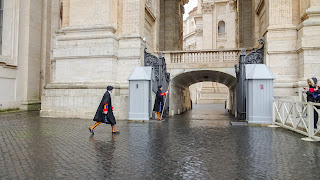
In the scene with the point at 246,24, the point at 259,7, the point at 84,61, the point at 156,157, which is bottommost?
the point at 156,157

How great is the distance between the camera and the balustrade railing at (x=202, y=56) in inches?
622

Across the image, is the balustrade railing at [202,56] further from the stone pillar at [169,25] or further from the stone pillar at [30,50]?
the stone pillar at [30,50]

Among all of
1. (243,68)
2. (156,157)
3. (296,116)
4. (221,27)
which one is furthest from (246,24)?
(221,27)

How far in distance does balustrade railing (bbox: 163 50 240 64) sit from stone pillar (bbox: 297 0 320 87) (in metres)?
4.21

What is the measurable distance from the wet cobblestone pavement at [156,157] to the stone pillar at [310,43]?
18.8ft

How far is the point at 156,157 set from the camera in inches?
203

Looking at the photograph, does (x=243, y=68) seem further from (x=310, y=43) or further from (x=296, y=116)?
(x=296, y=116)

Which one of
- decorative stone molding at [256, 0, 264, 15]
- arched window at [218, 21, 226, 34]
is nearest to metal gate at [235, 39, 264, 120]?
decorative stone molding at [256, 0, 264, 15]

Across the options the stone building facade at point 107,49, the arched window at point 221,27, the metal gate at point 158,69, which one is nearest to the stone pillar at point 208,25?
the arched window at point 221,27

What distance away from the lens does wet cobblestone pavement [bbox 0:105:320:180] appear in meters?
4.09

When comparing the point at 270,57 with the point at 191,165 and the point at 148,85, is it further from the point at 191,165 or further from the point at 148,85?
the point at 191,165

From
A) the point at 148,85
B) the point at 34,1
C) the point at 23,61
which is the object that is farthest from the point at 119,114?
the point at 34,1

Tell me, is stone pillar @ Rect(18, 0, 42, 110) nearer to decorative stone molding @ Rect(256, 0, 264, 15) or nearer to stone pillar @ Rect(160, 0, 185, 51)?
stone pillar @ Rect(160, 0, 185, 51)

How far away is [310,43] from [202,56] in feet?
20.0
